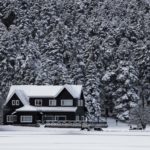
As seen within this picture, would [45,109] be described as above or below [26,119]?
above

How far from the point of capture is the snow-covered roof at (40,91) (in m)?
90.6

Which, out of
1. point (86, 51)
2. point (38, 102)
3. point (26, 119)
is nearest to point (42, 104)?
point (38, 102)

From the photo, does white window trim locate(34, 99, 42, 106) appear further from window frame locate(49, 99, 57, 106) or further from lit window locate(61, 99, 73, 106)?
lit window locate(61, 99, 73, 106)

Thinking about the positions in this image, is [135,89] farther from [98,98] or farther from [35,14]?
[35,14]

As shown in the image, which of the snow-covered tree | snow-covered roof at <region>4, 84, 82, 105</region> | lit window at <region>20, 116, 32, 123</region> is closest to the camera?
the snow-covered tree

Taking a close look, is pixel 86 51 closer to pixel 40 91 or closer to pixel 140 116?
pixel 40 91

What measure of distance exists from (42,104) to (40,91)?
2564 mm

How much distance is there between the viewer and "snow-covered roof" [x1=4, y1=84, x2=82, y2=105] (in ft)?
297

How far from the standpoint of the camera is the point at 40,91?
91.7 metres

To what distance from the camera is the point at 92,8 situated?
140000 mm

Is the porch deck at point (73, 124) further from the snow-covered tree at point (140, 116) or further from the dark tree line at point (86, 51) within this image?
the dark tree line at point (86, 51)

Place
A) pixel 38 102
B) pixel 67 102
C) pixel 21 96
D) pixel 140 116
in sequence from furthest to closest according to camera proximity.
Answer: pixel 38 102 < pixel 67 102 < pixel 21 96 < pixel 140 116

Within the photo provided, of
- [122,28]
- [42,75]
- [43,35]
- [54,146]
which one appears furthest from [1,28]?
[54,146]

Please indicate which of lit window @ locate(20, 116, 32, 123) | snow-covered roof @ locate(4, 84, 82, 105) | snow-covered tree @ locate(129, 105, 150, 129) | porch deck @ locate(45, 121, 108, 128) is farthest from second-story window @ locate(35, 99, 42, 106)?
snow-covered tree @ locate(129, 105, 150, 129)
